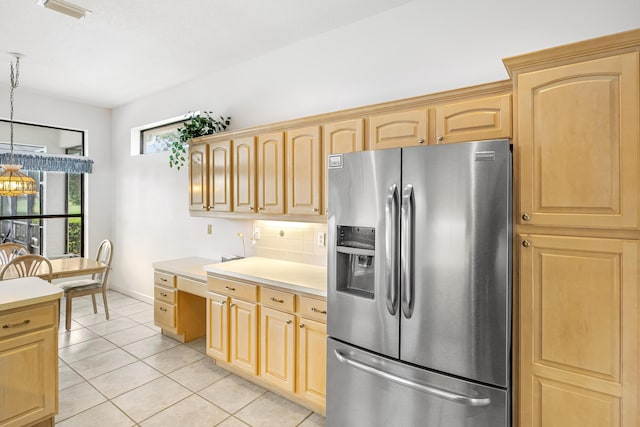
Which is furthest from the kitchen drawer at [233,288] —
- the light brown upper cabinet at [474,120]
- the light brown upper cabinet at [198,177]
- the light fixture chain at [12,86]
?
the light fixture chain at [12,86]

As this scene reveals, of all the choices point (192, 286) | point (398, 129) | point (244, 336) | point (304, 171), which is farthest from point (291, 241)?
point (398, 129)

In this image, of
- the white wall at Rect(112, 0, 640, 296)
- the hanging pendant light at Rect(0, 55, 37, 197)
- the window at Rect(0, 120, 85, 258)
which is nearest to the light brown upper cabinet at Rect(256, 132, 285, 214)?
the white wall at Rect(112, 0, 640, 296)

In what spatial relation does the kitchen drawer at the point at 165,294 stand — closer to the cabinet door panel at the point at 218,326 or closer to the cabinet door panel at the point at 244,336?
the cabinet door panel at the point at 218,326

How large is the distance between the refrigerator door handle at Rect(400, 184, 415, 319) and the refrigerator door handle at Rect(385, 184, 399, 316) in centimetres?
4

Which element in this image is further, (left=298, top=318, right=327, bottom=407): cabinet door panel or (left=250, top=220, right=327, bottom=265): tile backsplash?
(left=250, top=220, right=327, bottom=265): tile backsplash

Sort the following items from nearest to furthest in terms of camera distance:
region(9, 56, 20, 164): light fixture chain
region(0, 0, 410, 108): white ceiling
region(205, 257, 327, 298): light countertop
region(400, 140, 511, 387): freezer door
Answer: region(400, 140, 511, 387): freezer door, region(205, 257, 327, 298): light countertop, region(0, 0, 410, 108): white ceiling, region(9, 56, 20, 164): light fixture chain

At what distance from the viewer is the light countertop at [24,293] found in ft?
6.59

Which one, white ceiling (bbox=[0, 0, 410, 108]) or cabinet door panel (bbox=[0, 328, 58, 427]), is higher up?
white ceiling (bbox=[0, 0, 410, 108])

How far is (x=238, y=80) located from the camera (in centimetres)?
391

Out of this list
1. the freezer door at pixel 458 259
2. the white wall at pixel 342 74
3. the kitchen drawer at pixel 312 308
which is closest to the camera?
the freezer door at pixel 458 259

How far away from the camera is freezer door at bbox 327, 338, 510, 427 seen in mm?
1645

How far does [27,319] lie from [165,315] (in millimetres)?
1831

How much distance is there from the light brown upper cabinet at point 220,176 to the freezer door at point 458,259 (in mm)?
2141

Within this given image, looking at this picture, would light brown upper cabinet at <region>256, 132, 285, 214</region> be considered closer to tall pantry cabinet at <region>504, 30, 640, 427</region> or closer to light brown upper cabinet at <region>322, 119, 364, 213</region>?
light brown upper cabinet at <region>322, 119, 364, 213</region>
